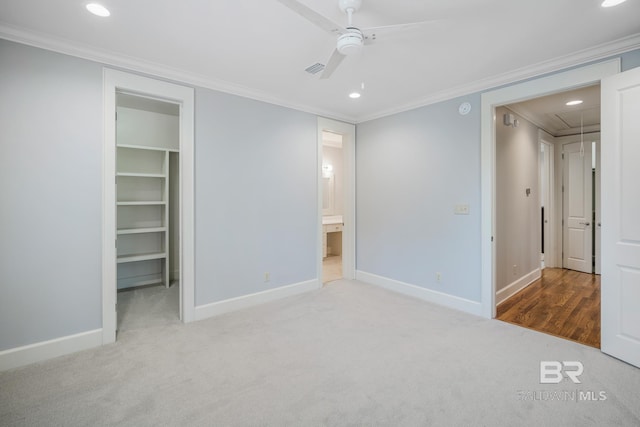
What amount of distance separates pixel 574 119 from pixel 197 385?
6138 millimetres

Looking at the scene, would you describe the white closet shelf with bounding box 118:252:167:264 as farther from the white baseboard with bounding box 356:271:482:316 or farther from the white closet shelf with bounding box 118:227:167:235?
the white baseboard with bounding box 356:271:482:316

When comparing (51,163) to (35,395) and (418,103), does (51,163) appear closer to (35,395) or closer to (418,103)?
(35,395)

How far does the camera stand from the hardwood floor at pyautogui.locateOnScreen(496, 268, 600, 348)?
2.94 m

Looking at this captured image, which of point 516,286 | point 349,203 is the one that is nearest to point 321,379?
point 349,203

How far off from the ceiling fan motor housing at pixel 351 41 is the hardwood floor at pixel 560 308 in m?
3.16

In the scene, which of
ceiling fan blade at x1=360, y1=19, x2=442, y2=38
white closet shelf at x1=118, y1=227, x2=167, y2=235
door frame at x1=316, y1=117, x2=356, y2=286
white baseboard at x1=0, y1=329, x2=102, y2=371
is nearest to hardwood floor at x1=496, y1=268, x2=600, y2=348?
door frame at x1=316, y1=117, x2=356, y2=286

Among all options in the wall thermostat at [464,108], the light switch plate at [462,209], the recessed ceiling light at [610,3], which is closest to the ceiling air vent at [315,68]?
the wall thermostat at [464,108]

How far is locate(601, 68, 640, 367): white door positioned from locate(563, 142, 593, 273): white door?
3487 mm

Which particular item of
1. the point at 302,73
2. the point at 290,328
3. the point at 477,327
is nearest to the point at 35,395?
the point at 290,328

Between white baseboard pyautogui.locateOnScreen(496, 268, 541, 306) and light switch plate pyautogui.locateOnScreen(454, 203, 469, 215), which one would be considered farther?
white baseboard pyautogui.locateOnScreen(496, 268, 541, 306)

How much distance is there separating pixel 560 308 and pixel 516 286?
638 millimetres

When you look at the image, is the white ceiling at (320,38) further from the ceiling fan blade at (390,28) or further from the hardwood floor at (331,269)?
the hardwood floor at (331,269)

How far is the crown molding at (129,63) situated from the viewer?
7.42 ft

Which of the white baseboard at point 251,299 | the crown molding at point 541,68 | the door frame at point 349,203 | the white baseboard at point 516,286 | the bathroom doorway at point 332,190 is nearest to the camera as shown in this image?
the crown molding at point 541,68
